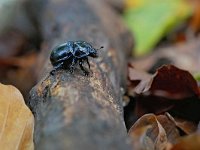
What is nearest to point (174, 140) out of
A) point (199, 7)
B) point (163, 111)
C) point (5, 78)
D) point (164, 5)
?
point (163, 111)

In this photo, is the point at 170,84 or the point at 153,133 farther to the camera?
the point at 170,84

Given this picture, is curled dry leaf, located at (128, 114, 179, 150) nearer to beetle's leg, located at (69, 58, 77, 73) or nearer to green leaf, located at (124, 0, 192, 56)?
beetle's leg, located at (69, 58, 77, 73)

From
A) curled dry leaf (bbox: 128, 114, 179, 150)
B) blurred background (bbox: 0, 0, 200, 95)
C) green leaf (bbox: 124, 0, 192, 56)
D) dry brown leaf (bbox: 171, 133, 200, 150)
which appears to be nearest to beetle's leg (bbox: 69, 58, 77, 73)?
curled dry leaf (bbox: 128, 114, 179, 150)

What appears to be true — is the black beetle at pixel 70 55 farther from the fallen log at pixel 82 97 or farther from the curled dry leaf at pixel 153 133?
the curled dry leaf at pixel 153 133

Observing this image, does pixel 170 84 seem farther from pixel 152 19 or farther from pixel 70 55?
pixel 152 19

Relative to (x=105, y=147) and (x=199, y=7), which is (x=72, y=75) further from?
(x=199, y=7)

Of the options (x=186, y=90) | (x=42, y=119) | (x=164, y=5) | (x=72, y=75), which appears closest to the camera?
(x=42, y=119)

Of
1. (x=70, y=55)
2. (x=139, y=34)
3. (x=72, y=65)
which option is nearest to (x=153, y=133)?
(x=72, y=65)
